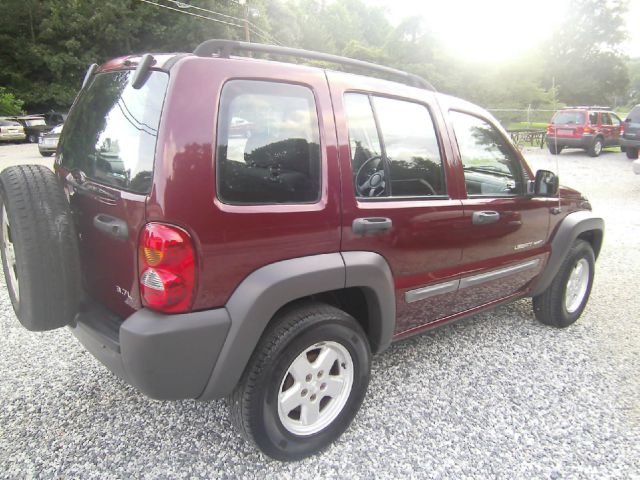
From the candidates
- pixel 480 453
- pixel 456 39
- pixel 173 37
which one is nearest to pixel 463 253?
pixel 480 453

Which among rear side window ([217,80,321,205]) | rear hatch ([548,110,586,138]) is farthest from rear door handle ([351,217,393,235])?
rear hatch ([548,110,586,138])

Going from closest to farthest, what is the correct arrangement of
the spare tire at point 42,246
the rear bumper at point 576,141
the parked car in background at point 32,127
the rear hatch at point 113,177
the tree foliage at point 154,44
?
1. the rear hatch at point 113,177
2. the spare tire at point 42,246
3. the rear bumper at point 576,141
4. the parked car in background at point 32,127
5. the tree foliage at point 154,44

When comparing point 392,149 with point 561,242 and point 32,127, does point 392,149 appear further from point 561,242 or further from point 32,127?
point 32,127

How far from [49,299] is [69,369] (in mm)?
1194

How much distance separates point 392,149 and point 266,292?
3.49 feet

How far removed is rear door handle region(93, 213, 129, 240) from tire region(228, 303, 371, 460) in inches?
28.5

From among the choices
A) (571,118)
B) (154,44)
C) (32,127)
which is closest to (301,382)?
(571,118)

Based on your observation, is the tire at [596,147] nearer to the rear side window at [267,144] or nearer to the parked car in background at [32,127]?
the rear side window at [267,144]

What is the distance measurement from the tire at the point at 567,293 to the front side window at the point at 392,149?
1.57 meters

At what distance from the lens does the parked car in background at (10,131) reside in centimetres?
2191

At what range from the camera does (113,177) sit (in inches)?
79.4

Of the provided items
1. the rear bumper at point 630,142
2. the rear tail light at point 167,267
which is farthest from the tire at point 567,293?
the rear bumper at point 630,142

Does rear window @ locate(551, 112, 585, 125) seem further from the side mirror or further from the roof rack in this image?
the roof rack

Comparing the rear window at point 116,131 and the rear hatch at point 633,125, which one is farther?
the rear hatch at point 633,125
